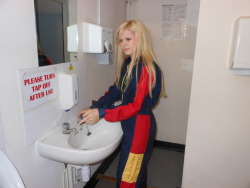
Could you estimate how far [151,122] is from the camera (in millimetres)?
1427

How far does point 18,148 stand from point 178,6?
2133mm

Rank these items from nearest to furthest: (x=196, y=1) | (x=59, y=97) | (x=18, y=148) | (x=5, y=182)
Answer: (x=5, y=182)
(x=18, y=148)
(x=59, y=97)
(x=196, y=1)

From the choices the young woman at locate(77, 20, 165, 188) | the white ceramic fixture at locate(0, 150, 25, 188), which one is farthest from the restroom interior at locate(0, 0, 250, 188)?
the young woman at locate(77, 20, 165, 188)

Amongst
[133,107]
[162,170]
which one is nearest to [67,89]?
[133,107]

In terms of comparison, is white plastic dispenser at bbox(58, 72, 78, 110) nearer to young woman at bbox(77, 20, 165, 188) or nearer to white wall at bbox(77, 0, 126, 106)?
young woman at bbox(77, 20, 165, 188)

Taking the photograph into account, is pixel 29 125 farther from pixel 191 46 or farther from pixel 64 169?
pixel 191 46

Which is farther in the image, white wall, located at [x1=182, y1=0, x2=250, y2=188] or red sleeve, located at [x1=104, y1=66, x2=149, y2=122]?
red sleeve, located at [x1=104, y1=66, x2=149, y2=122]

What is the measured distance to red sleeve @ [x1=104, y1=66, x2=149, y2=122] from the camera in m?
1.27

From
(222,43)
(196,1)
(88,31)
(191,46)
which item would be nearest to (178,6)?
(196,1)

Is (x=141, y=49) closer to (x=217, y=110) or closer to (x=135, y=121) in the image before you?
(x=135, y=121)

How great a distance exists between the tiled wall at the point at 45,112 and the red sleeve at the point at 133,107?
1.07 ft

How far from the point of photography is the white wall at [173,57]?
2264 mm

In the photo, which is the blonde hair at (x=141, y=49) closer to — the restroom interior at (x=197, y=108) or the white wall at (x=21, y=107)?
the restroom interior at (x=197, y=108)

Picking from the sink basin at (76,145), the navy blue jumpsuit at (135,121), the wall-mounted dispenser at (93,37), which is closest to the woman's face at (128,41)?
the navy blue jumpsuit at (135,121)
